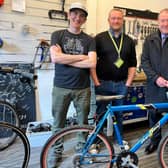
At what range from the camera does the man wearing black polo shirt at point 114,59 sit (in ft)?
9.09

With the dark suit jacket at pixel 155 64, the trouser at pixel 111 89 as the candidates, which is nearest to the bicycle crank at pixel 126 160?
the trouser at pixel 111 89


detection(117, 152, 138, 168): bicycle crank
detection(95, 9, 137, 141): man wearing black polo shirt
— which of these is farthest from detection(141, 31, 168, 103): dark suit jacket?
detection(117, 152, 138, 168): bicycle crank

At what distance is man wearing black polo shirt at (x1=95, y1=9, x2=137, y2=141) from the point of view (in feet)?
9.09

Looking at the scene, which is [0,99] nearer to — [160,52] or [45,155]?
[45,155]

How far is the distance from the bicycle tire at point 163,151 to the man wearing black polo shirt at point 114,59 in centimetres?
59

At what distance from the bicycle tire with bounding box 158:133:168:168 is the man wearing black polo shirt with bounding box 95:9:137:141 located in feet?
1.94

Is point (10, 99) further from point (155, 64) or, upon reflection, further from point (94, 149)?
point (155, 64)

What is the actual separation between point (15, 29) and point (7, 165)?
1.53m

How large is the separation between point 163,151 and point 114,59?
1014mm

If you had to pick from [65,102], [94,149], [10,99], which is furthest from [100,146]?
[10,99]

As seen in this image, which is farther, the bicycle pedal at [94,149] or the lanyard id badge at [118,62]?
the lanyard id badge at [118,62]

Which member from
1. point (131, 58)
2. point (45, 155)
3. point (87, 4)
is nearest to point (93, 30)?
point (87, 4)

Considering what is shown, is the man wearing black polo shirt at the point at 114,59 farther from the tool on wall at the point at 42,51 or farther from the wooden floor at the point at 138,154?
the tool on wall at the point at 42,51

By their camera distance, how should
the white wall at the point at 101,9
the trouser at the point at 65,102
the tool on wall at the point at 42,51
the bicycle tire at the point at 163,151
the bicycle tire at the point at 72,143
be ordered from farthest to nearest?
1. the white wall at the point at 101,9
2. the tool on wall at the point at 42,51
3. the trouser at the point at 65,102
4. the bicycle tire at the point at 163,151
5. the bicycle tire at the point at 72,143
